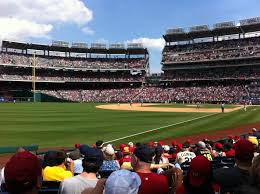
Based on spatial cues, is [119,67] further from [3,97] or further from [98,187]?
[98,187]

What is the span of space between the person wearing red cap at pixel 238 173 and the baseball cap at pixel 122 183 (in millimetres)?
1653

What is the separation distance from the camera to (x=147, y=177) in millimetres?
4254

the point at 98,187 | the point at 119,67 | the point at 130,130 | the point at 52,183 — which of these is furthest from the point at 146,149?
the point at 119,67

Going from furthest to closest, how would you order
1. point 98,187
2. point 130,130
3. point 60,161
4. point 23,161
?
1. point 130,130
2. point 60,161
3. point 98,187
4. point 23,161

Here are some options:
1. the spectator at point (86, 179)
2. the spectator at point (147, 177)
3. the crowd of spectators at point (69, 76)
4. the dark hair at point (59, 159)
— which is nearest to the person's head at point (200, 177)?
the spectator at point (147, 177)

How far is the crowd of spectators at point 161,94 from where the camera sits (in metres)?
90.3

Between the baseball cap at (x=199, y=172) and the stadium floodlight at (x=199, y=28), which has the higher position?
the stadium floodlight at (x=199, y=28)

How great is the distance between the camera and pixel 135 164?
16.4ft

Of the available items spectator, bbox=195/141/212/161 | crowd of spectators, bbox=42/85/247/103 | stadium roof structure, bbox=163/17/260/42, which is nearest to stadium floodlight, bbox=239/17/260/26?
stadium roof structure, bbox=163/17/260/42

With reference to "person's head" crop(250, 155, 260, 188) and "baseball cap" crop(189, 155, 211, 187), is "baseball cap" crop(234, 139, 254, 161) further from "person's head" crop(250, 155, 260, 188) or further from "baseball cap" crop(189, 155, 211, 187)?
"baseball cap" crop(189, 155, 211, 187)

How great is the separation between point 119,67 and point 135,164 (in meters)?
117

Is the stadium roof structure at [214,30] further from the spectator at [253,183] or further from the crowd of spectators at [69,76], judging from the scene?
the spectator at [253,183]

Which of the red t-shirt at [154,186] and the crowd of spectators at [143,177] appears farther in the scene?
the red t-shirt at [154,186]

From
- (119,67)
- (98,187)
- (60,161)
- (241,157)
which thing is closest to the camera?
(98,187)
